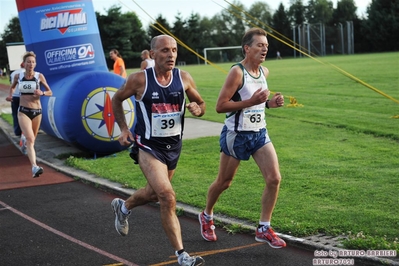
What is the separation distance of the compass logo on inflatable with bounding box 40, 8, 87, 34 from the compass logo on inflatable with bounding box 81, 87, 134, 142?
2088 mm

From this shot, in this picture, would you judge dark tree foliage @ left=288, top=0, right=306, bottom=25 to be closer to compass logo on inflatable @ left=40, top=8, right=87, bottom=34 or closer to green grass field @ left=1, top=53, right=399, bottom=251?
green grass field @ left=1, top=53, right=399, bottom=251

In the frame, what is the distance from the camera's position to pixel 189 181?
9523mm

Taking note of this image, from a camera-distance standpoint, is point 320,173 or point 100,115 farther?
point 100,115

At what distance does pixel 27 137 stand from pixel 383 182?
20.4 feet

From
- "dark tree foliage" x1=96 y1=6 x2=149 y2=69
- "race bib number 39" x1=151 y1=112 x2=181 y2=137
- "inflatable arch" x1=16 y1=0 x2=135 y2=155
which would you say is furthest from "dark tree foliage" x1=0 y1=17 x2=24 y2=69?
"race bib number 39" x1=151 y1=112 x2=181 y2=137

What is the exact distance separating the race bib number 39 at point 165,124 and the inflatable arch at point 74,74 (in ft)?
21.7

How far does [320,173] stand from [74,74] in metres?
6.28

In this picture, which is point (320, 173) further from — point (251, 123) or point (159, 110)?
point (159, 110)

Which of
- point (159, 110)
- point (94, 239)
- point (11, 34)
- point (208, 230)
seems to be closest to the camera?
point (159, 110)

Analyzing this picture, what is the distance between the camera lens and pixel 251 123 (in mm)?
6312

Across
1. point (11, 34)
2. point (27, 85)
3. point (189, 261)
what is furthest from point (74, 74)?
point (11, 34)

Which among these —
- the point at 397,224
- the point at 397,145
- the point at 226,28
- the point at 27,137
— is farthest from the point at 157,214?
the point at 226,28

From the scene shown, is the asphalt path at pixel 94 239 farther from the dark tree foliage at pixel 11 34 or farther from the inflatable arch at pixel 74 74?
the dark tree foliage at pixel 11 34

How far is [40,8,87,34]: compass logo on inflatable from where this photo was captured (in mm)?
13555
